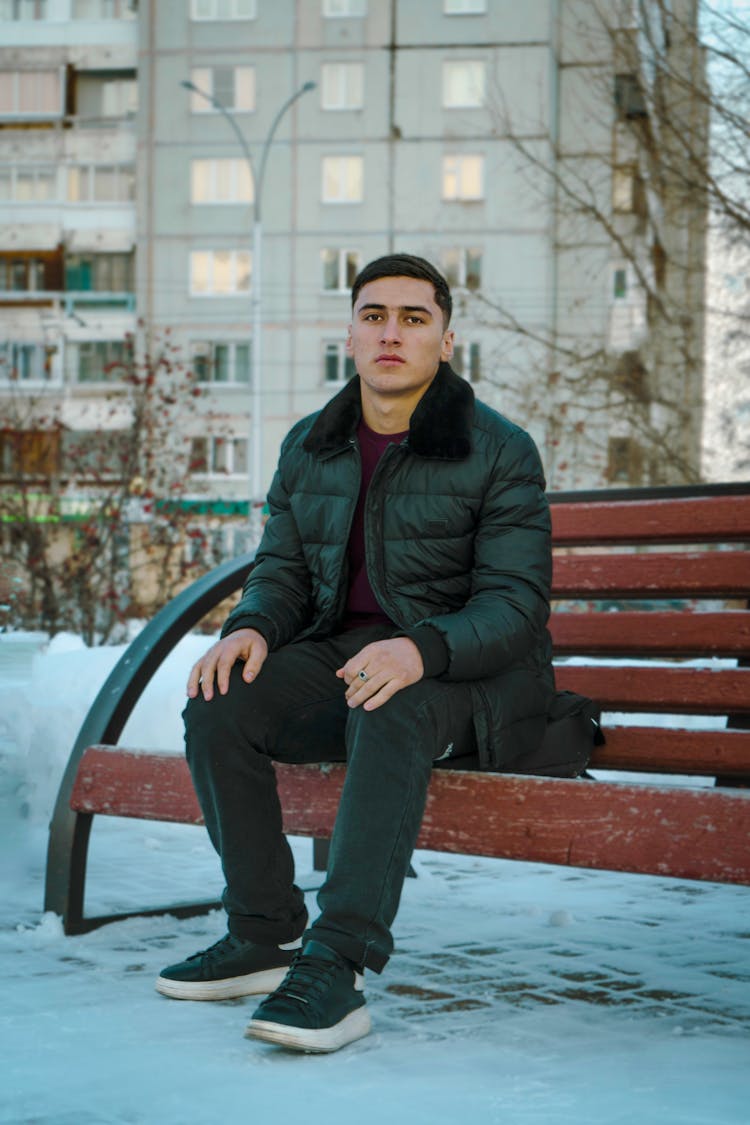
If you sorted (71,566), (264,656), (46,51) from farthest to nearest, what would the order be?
(46,51) → (71,566) → (264,656)

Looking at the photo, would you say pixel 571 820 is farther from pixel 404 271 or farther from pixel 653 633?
pixel 404 271

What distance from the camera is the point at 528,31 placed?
136ft

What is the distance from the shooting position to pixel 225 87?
43250mm

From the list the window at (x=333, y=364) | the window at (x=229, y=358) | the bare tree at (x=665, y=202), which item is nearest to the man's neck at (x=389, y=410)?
the bare tree at (x=665, y=202)

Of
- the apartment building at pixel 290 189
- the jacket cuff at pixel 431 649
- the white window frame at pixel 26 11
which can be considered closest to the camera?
the jacket cuff at pixel 431 649

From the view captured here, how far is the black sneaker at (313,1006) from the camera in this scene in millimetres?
2807

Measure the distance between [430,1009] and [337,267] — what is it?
4002 cm

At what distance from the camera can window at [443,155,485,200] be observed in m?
41.8

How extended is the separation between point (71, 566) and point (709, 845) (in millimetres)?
8528

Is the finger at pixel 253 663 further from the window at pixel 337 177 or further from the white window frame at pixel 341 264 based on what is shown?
the window at pixel 337 177

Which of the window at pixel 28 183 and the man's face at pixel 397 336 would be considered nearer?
the man's face at pixel 397 336

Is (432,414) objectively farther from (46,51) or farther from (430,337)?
(46,51)

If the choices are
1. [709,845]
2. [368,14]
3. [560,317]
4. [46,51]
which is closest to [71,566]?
[709,845]

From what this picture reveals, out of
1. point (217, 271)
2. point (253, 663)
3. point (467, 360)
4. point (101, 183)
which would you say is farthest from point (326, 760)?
point (101, 183)
